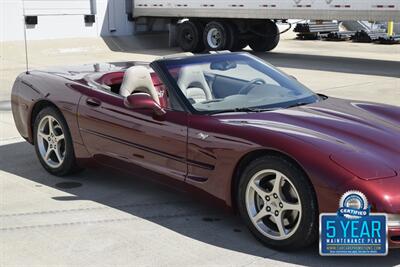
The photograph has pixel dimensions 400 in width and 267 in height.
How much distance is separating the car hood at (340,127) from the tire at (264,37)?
53.5 ft

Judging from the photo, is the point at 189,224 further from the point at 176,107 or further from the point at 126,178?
the point at 126,178

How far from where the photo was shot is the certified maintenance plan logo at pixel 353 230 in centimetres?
338

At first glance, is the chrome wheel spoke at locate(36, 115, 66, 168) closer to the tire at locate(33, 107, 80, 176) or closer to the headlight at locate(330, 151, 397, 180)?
the tire at locate(33, 107, 80, 176)

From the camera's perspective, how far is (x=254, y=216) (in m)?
3.91

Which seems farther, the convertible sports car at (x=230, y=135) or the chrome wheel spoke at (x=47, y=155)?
the chrome wheel spoke at (x=47, y=155)

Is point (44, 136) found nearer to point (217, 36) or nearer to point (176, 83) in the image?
point (176, 83)

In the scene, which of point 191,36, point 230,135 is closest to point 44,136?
point 230,135

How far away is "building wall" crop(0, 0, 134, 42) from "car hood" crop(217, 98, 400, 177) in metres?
17.1

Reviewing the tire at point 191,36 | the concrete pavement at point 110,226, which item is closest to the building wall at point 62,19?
the tire at point 191,36

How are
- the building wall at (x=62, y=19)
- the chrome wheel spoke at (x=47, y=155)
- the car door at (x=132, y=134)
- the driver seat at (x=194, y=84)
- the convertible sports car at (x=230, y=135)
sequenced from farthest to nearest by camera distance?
1. the building wall at (x=62, y=19)
2. the chrome wheel spoke at (x=47, y=155)
3. the driver seat at (x=194, y=84)
4. the car door at (x=132, y=134)
5. the convertible sports car at (x=230, y=135)

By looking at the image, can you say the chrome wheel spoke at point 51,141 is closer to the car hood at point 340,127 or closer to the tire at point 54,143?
the tire at point 54,143

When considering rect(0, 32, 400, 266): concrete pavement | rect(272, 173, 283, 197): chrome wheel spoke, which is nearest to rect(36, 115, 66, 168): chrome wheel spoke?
rect(0, 32, 400, 266): concrete pavement

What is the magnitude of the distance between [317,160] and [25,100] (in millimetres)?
3305

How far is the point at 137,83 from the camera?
17.4 ft
